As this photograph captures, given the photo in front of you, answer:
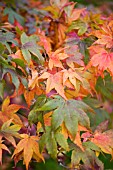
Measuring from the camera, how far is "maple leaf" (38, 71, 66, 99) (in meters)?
1.22

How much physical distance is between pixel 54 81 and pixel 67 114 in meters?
0.13

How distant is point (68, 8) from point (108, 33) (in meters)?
0.31

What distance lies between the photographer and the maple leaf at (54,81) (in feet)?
4.00

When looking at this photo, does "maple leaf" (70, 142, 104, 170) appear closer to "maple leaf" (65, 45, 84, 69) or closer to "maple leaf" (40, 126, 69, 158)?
"maple leaf" (40, 126, 69, 158)

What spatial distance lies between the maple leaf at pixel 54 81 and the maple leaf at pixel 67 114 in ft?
0.12

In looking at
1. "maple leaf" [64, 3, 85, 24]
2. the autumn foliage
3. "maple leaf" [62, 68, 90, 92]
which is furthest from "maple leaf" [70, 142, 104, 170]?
"maple leaf" [64, 3, 85, 24]

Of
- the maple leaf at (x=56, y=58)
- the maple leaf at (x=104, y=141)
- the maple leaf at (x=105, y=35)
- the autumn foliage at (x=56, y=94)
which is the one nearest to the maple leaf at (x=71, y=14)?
the autumn foliage at (x=56, y=94)

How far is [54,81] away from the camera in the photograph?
124 centimetres

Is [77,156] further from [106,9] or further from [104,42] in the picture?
[106,9]

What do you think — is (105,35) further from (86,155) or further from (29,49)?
(86,155)

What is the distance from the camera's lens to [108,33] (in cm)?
141

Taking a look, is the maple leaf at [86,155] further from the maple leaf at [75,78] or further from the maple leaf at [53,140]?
the maple leaf at [75,78]

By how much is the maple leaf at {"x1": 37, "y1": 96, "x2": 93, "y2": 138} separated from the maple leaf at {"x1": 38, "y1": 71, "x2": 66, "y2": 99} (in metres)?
0.04

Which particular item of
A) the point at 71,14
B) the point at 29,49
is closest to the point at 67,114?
the point at 29,49
